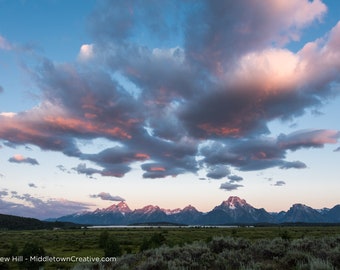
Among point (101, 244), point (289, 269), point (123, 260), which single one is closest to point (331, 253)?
point (289, 269)

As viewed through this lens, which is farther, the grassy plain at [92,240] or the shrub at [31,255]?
the grassy plain at [92,240]

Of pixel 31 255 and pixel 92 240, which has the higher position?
pixel 31 255

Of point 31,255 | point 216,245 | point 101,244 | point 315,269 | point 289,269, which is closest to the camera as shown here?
point 315,269

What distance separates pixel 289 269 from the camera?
11945 millimetres

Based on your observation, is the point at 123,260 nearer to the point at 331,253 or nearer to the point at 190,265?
the point at 190,265

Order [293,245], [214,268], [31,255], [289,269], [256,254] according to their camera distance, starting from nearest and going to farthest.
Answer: [289,269], [214,268], [256,254], [293,245], [31,255]

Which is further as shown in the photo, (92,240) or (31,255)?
(92,240)

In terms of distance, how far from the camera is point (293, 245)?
16234 millimetres

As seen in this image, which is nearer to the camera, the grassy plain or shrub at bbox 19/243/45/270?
shrub at bbox 19/243/45/270

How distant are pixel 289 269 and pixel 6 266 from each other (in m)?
46.8

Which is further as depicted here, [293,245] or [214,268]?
[293,245]

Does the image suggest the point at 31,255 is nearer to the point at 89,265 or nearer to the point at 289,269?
the point at 89,265

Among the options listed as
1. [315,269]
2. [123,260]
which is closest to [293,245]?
[315,269]

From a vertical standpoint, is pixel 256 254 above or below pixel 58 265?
above
